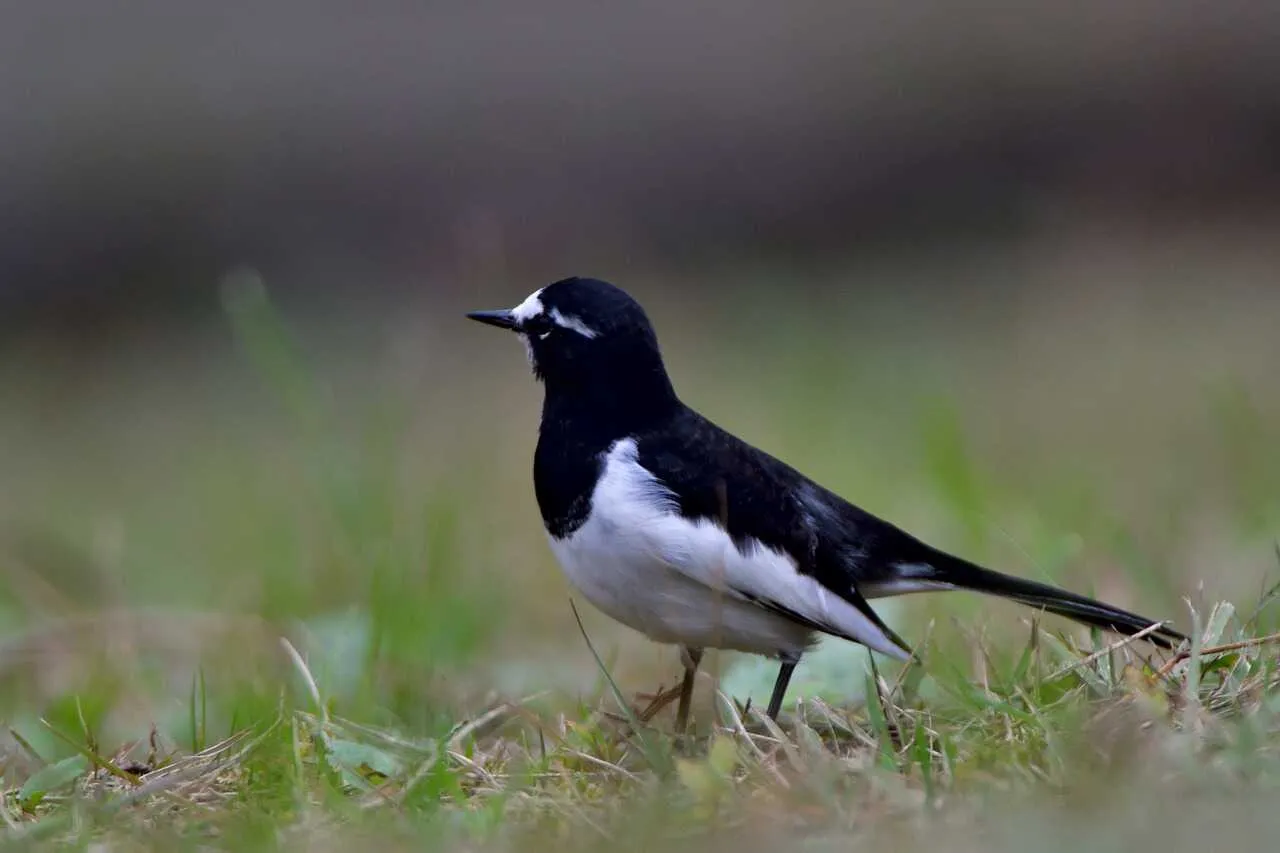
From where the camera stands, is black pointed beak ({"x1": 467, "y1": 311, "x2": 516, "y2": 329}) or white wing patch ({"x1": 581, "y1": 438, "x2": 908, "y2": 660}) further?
black pointed beak ({"x1": 467, "y1": 311, "x2": 516, "y2": 329})

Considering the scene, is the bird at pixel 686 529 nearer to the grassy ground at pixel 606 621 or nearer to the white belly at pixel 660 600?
the white belly at pixel 660 600

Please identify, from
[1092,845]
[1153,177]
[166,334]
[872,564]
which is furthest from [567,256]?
[1092,845]

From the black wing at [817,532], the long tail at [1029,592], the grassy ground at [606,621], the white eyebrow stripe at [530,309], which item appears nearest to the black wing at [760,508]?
the black wing at [817,532]

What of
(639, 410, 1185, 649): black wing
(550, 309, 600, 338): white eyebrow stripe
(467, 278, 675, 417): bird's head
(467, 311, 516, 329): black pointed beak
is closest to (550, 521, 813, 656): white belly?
(639, 410, 1185, 649): black wing

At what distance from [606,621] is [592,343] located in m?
2.81

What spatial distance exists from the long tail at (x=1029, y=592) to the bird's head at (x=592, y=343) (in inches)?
33.9

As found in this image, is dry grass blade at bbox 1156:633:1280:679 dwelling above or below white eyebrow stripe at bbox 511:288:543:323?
below

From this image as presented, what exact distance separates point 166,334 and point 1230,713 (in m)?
10.2

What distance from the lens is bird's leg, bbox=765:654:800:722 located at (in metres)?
4.33

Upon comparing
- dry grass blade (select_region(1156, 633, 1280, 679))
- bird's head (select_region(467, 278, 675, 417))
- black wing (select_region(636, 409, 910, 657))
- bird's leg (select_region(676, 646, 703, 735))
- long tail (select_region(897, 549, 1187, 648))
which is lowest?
bird's leg (select_region(676, 646, 703, 735))

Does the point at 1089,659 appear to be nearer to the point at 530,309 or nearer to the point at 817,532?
the point at 817,532

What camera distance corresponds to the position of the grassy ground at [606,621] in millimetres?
3410

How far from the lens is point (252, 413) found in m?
11.4

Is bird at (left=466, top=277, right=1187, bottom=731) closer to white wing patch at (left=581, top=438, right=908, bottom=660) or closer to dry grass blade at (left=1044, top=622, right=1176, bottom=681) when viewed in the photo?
white wing patch at (left=581, top=438, right=908, bottom=660)
